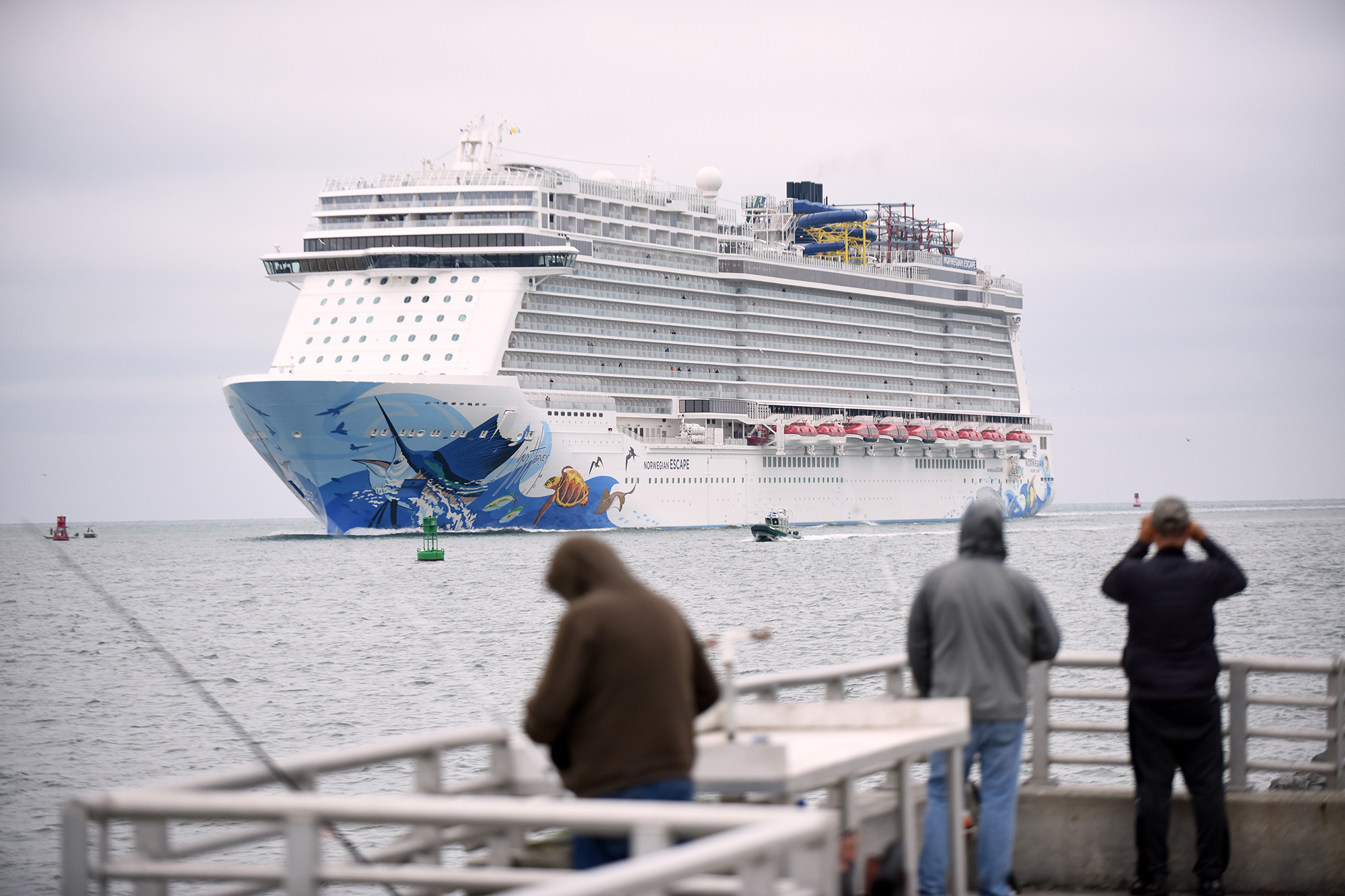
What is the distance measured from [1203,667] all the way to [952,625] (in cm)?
119

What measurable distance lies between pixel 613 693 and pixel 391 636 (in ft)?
89.4

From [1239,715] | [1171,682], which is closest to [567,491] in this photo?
[1239,715]

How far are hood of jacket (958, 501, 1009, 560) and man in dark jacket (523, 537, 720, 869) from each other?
181 centimetres

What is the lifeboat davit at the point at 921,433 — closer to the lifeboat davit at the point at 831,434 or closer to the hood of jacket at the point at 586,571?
the lifeboat davit at the point at 831,434

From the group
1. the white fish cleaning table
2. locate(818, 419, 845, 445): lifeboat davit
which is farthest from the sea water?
locate(818, 419, 845, 445): lifeboat davit

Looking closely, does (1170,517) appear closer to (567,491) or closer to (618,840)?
(618,840)

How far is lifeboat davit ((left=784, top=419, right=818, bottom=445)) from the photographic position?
7012 cm

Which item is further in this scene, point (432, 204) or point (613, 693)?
point (432, 204)

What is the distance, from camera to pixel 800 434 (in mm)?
70812

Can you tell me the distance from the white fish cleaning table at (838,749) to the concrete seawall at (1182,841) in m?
1.52

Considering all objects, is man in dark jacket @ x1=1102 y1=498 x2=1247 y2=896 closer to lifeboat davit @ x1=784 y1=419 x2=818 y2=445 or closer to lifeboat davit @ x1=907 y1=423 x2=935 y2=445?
lifeboat davit @ x1=784 y1=419 x2=818 y2=445

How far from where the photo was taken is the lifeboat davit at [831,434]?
236ft

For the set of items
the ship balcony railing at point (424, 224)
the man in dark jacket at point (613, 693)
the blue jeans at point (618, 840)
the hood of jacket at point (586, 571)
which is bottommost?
the blue jeans at point (618, 840)

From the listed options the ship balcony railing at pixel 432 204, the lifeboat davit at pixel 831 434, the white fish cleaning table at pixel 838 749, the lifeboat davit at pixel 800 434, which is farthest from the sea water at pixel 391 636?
the ship balcony railing at pixel 432 204
